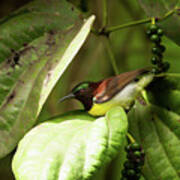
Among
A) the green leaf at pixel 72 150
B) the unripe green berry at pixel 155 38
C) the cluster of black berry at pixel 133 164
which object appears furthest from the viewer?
the unripe green berry at pixel 155 38

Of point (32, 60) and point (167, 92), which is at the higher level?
point (32, 60)

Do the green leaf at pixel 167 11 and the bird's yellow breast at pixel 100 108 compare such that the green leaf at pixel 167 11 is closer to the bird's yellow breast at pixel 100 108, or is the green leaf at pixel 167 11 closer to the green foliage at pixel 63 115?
the green foliage at pixel 63 115

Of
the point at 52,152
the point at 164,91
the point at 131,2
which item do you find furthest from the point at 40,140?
the point at 131,2

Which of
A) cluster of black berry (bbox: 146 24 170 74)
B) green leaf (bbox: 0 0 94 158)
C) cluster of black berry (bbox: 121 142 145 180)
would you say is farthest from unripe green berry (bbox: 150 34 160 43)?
cluster of black berry (bbox: 121 142 145 180)

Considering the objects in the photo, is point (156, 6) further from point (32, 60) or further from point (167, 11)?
point (32, 60)

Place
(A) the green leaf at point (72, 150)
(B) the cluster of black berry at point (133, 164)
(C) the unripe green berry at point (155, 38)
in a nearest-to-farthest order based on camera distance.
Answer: (A) the green leaf at point (72, 150) < (B) the cluster of black berry at point (133, 164) < (C) the unripe green berry at point (155, 38)

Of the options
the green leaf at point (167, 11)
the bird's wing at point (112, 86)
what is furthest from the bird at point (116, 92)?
the green leaf at point (167, 11)

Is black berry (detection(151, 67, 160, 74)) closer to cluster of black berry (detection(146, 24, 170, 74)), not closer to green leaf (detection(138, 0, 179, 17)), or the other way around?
cluster of black berry (detection(146, 24, 170, 74))

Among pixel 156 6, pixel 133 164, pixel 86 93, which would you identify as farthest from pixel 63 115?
pixel 156 6
